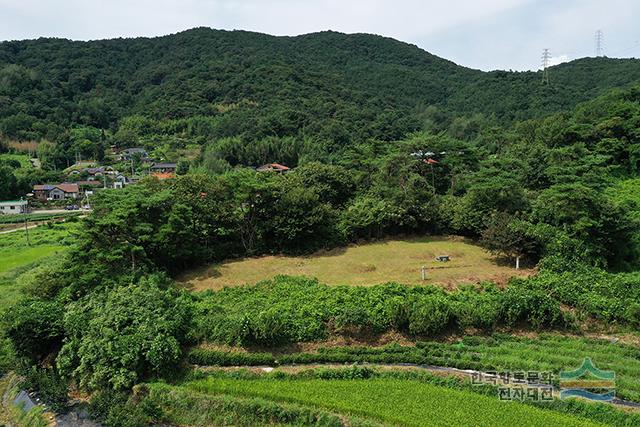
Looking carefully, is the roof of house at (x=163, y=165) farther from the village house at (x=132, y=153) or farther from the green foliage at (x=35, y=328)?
the green foliage at (x=35, y=328)

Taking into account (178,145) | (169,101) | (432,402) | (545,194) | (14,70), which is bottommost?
(432,402)

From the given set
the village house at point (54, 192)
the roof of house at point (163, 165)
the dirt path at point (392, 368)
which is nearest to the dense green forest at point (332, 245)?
the dirt path at point (392, 368)

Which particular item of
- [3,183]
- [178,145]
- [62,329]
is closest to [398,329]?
[62,329]

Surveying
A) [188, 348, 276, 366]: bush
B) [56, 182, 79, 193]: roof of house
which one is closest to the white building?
[56, 182, 79, 193]: roof of house

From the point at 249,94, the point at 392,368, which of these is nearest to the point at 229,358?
the point at 392,368

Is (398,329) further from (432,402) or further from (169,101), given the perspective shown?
(169,101)

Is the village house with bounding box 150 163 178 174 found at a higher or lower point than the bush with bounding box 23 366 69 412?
higher

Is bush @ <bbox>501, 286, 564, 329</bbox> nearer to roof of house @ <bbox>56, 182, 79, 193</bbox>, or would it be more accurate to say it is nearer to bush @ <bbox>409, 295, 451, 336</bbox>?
bush @ <bbox>409, 295, 451, 336</bbox>
